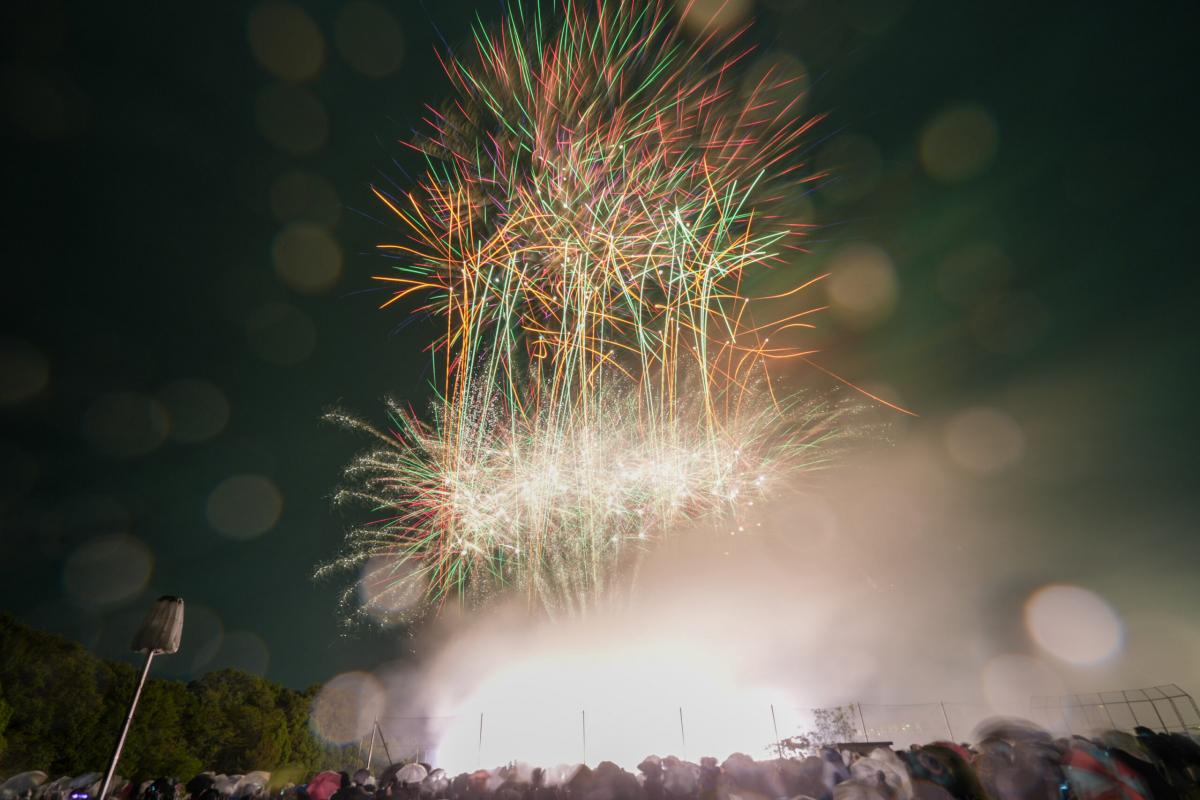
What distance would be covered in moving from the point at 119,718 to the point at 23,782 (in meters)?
15.9

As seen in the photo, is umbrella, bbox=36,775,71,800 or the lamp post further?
umbrella, bbox=36,775,71,800

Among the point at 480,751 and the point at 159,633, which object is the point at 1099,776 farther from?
the point at 480,751

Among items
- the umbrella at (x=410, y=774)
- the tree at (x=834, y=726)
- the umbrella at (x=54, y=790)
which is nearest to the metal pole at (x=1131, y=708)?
the tree at (x=834, y=726)

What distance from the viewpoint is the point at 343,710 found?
55.5 m

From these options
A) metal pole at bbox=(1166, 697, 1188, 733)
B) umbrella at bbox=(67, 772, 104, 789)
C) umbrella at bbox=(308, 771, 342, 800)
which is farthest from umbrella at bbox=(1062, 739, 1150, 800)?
umbrella at bbox=(67, 772, 104, 789)

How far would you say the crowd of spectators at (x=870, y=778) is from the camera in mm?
7523

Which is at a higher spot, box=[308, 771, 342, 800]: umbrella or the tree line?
the tree line

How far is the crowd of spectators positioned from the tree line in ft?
50.2

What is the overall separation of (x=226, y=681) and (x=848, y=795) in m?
54.2

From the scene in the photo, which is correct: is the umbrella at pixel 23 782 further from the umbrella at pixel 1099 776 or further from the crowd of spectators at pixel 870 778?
the umbrella at pixel 1099 776

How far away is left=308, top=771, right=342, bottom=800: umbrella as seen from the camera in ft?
41.3

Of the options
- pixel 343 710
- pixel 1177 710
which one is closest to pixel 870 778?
pixel 1177 710

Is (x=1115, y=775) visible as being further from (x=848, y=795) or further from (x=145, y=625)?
(x=145, y=625)

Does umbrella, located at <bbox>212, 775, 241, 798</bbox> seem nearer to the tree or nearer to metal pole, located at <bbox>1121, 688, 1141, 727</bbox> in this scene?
the tree
